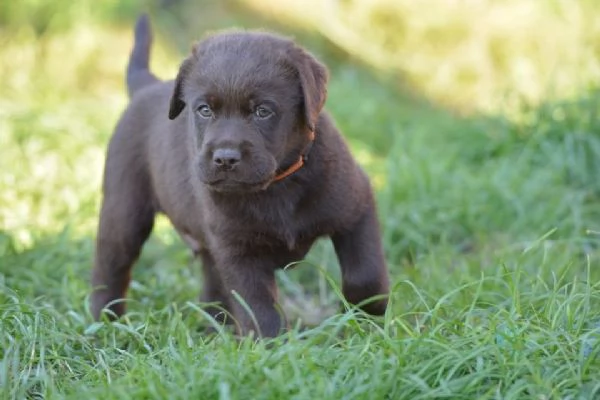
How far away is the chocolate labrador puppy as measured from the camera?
12.0 feet

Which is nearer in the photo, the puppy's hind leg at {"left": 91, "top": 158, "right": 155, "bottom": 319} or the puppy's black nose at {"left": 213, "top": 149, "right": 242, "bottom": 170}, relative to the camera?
the puppy's black nose at {"left": 213, "top": 149, "right": 242, "bottom": 170}

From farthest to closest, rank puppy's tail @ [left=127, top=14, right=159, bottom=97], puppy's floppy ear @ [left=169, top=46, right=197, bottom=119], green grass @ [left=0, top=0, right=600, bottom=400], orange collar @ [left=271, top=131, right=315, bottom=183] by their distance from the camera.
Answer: puppy's tail @ [left=127, top=14, right=159, bottom=97] → puppy's floppy ear @ [left=169, top=46, right=197, bottom=119] → orange collar @ [left=271, top=131, right=315, bottom=183] → green grass @ [left=0, top=0, right=600, bottom=400]

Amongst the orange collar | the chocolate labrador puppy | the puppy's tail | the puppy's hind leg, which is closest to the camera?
the chocolate labrador puppy

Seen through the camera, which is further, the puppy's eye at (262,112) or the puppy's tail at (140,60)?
the puppy's tail at (140,60)

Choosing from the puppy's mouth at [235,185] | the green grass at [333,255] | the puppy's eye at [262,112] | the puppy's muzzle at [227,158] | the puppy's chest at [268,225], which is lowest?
the green grass at [333,255]

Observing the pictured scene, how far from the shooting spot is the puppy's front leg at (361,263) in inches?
156

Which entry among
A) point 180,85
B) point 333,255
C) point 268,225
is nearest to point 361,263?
point 268,225

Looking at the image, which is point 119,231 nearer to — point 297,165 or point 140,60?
point 140,60

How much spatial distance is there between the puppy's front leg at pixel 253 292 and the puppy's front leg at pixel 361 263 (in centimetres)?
29

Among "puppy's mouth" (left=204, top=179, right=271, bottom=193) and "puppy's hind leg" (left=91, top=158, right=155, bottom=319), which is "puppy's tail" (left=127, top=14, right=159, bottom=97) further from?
"puppy's mouth" (left=204, top=179, right=271, bottom=193)

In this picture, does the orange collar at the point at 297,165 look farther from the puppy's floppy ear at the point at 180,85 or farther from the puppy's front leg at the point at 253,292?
the puppy's floppy ear at the point at 180,85

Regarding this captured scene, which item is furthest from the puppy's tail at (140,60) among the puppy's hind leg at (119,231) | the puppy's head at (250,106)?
the puppy's head at (250,106)

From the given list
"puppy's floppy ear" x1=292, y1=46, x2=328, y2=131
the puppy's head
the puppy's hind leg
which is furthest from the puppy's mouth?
the puppy's hind leg

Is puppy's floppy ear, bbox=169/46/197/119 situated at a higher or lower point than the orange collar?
higher
